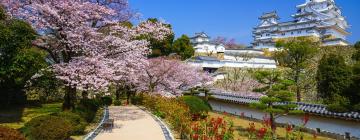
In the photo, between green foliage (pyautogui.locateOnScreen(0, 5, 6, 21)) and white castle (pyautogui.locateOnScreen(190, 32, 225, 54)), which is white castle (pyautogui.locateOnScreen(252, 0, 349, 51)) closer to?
white castle (pyautogui.locateOnScreen(190, 32, 225, 54))

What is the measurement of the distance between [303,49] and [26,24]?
25.5 metres

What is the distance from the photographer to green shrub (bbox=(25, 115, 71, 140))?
11734 mm

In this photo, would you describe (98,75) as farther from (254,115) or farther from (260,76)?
(254,115)

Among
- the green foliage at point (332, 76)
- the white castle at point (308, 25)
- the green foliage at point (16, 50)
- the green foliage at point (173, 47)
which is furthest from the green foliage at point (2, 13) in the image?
the white castle at point (308, 25)

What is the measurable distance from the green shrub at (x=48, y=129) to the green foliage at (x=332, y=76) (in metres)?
21.7

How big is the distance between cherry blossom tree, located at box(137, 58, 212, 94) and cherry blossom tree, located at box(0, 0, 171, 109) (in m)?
11.4

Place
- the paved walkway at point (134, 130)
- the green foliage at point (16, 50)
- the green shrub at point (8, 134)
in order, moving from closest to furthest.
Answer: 1. the green shrub at point (8, 134)
2. the paved walkway at point (134, 130)
3. the green foliage at point (16, 50)

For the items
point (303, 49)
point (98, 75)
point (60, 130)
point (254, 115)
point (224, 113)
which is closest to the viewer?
point (60, 130)

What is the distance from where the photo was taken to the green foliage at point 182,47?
48250mm

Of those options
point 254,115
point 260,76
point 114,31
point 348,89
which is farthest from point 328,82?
point 114,31

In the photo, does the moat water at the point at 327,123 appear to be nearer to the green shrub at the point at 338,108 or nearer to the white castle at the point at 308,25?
the green shrub at the point at 338,108

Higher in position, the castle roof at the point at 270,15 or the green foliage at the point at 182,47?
the castle roof at the point at 270,15

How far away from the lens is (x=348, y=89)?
18812 millimetres

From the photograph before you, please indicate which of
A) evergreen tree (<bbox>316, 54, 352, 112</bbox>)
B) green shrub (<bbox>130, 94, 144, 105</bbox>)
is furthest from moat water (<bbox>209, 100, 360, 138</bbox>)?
green shrub (<bbox>130, 94, 144, 105</bbox>)
